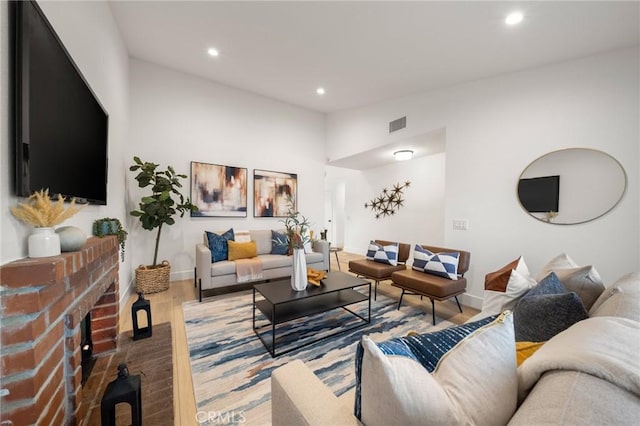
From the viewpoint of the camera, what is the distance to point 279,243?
4008mm

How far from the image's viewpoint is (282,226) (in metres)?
4.82

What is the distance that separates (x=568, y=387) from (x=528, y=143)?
3103 mm

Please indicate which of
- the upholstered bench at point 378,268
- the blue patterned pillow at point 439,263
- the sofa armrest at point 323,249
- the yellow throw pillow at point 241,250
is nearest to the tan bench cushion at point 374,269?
the upholstered bench at point 378,268

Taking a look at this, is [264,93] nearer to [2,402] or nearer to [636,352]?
[2,402]

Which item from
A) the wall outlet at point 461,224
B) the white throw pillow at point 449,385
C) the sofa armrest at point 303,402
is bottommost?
the sofa armrest at point 303,402

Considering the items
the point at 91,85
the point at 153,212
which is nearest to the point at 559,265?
the point at 91,85

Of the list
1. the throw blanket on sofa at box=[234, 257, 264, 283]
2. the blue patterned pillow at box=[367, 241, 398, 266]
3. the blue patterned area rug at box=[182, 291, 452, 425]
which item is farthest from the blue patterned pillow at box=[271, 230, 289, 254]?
the blue patterned pillow at box=[367, 241, 398, 266]

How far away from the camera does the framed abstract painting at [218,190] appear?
4.04m

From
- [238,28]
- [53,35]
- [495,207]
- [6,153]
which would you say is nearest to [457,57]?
[495,207]

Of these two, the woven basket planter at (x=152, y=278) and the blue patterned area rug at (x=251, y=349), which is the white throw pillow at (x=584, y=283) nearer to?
the blue patterned area rug at (x=251, y=349)

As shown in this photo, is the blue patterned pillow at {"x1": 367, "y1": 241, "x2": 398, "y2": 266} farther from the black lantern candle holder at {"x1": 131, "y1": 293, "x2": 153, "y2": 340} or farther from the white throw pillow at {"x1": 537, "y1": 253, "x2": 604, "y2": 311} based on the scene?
the black lantern candle holder at {"x1": 131, "y1": 293, "x2": 153, "y2": 340}

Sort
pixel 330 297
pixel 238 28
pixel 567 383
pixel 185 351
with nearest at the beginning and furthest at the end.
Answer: pixel 567 383 → pixel 185 351 → pixel 330 297 → pixel 238 28

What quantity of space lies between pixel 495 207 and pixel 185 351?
11.9 feet

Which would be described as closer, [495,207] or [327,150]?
[495,207]
